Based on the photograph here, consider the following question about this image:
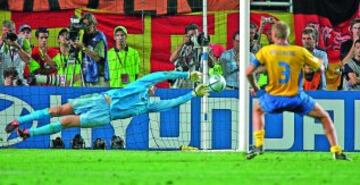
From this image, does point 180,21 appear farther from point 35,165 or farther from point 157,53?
point 35,165

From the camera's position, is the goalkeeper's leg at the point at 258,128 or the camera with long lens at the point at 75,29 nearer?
the goalkeeper's leg at the point at 258,128

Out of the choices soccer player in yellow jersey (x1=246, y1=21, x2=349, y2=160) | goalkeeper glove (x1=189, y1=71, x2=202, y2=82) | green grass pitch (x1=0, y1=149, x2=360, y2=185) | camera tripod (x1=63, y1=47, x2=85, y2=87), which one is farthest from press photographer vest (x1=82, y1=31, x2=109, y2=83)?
soccer player in yellow jersey (x1=246, y1=21, x2=349, y2=160)

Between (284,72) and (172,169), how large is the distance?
2.47 meters

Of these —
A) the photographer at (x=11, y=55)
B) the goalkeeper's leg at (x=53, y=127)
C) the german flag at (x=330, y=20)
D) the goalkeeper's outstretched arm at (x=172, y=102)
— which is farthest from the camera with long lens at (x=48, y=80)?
the german flag at (x=330, y=20)

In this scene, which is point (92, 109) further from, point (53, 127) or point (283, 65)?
point (283, 65)

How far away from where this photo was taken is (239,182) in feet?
34.8

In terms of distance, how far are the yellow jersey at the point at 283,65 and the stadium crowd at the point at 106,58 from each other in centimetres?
544

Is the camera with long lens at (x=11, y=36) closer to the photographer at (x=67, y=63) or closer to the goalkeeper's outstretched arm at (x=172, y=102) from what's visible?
the photographer at (x=67, y=63)

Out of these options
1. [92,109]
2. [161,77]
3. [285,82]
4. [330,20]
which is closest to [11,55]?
[92,109]

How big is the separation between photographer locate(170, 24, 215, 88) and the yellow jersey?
5.64 metres

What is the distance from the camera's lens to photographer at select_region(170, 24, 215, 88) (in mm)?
19797

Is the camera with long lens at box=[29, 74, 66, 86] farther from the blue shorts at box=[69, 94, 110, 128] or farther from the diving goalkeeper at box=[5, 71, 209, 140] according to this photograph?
the blue shorts at box=[69, 94, 110, 128]

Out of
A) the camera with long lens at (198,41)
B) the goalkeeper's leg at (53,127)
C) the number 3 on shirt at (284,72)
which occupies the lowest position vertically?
the goalkeeper's leg at (53,127)

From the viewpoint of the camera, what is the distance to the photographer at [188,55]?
19797 millimetres
